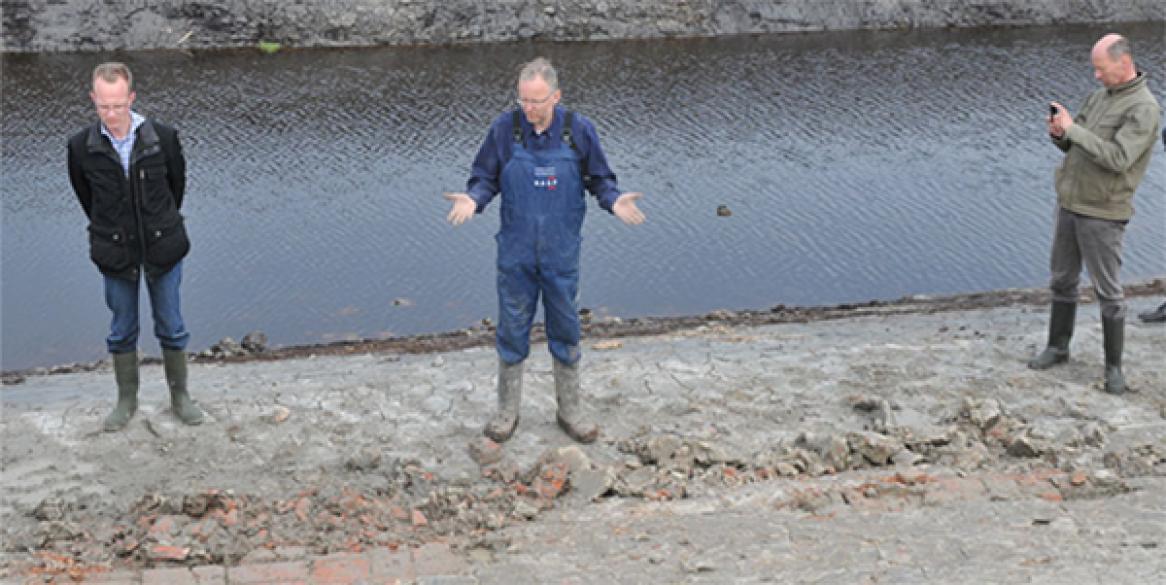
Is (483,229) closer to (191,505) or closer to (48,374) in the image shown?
(48,374)

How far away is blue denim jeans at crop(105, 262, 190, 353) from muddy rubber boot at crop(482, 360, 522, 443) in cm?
166

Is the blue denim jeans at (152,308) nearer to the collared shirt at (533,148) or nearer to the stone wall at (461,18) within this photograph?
the collared shirt at (533,148)

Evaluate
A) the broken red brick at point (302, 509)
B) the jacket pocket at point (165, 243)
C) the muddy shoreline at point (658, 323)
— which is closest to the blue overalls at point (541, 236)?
the broken red brick at point (302, 509)

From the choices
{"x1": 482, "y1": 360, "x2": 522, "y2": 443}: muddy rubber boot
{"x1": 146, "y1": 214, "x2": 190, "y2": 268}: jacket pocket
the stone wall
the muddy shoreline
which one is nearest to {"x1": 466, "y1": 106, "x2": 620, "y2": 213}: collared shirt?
{"x1": 482, "y1": 360, "x2": 522, "y2": 443}: muddy rubber boot

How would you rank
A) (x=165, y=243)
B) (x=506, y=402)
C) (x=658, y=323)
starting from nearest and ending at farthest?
(x=165, y=243), (x=506, y=402), (x=658, y=323)

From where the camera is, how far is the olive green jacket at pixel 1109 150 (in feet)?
22.4

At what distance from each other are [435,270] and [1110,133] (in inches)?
268

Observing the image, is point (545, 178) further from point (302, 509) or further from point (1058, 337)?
point (1058, 337)

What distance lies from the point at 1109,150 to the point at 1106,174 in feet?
0.59

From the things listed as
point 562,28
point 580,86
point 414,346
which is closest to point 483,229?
point 414,346

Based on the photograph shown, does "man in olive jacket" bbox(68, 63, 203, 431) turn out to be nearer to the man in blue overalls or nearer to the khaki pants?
the man in blue overalls

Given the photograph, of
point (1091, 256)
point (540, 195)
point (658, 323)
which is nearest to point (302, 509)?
point (540, 195)

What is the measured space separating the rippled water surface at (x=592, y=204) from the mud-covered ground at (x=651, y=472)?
3.60 m

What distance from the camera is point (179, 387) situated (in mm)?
6648
